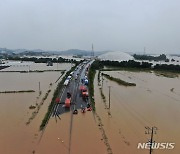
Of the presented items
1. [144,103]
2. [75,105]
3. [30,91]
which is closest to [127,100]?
[144,103]

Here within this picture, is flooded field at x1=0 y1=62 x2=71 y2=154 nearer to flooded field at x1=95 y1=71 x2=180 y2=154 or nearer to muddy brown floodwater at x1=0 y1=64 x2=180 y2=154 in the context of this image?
muddy brown floodwater at x1=0 y1=64 x2=180 y2=154

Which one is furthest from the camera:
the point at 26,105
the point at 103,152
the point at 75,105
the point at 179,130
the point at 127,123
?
the point at 26,105

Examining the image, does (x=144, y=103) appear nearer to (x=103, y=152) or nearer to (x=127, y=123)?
(x=127, y=123)
